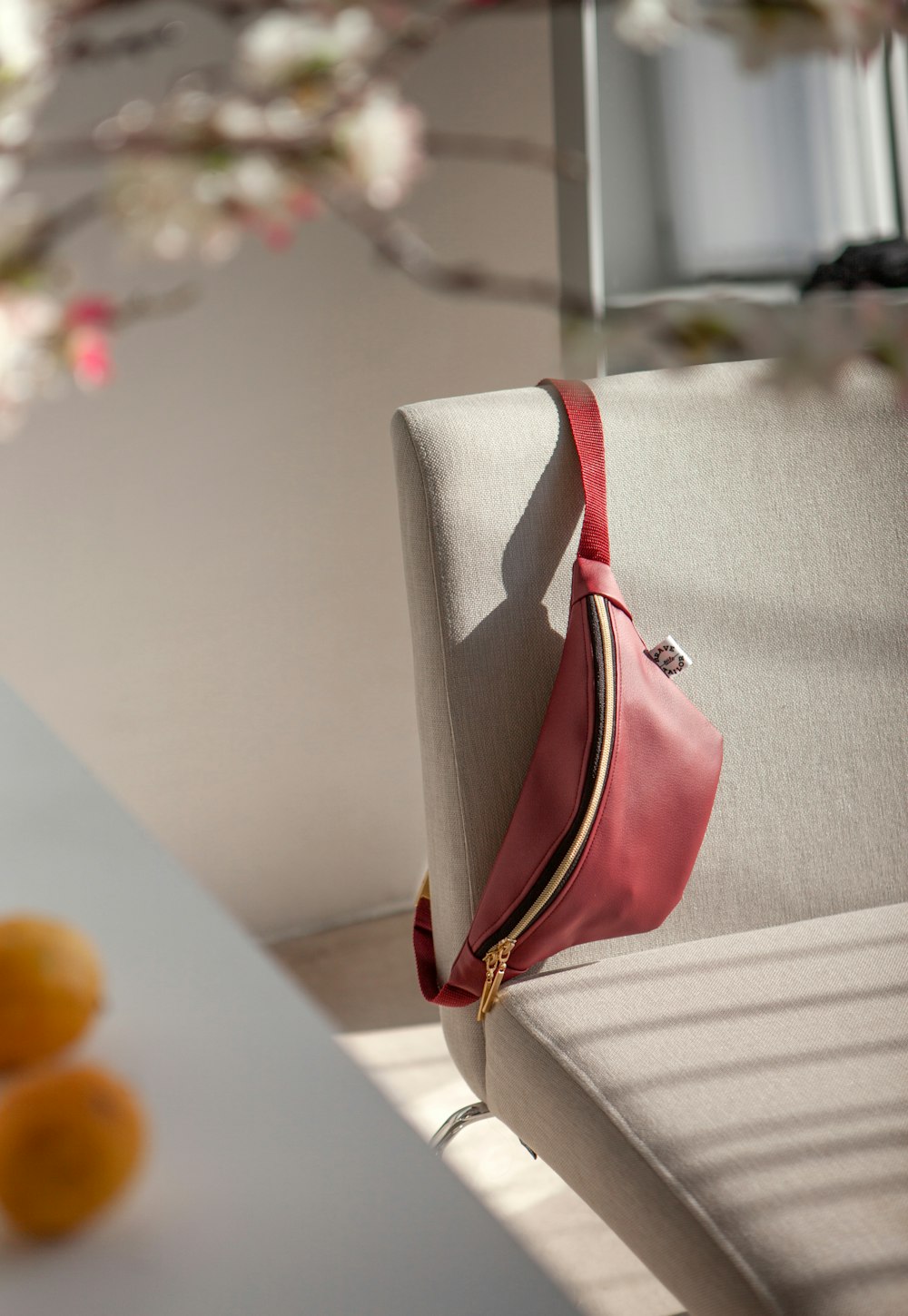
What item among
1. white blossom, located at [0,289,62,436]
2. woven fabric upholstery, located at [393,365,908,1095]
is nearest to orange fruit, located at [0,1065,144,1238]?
white blossom, located at [0,289,62,436]

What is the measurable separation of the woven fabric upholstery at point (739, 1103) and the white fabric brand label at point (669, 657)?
0.23 m

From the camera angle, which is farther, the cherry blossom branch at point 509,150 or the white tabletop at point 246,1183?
the white tabletop at point 246,1183

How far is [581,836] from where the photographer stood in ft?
3.14

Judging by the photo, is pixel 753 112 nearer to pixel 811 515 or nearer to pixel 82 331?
pixel 811 515

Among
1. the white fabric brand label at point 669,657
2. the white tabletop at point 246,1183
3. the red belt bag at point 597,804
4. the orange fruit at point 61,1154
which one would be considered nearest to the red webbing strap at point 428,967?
the red belt bag at point 597,804

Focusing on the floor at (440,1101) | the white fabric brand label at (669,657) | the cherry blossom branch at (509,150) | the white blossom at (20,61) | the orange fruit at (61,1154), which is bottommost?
the floor at (440,1101)

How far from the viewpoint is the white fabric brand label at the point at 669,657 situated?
3.37 feet

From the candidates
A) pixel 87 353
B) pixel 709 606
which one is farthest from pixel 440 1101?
pixel 87 353

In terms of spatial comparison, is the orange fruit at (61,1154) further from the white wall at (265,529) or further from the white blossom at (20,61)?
the white wall at (265,529)

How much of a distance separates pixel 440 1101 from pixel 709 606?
821 millimetres

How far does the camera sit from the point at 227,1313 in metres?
0.31

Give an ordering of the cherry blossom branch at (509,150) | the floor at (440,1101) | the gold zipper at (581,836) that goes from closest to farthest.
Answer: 1. the cherry blossom branch at (509,150)
2. the gold zipper at (581,836)
3. the floor at (440,1101)

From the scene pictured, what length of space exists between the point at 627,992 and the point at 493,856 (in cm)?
15

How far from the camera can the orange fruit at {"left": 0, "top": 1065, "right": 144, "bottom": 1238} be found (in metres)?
0.33
